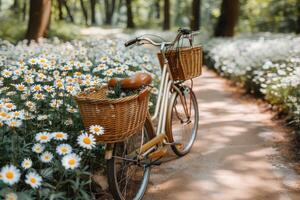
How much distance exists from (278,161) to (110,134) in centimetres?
281

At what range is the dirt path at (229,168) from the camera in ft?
13.7

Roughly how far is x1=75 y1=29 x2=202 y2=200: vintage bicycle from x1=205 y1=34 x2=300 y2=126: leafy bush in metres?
1.79

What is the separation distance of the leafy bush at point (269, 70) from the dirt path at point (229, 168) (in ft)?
1.64

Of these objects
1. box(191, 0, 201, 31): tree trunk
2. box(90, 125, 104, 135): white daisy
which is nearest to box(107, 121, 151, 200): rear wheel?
box(90, 125, 104, 135): white daisy

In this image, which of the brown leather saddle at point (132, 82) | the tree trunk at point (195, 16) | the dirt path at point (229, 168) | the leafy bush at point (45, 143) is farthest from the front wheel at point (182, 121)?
the tree trunk at point (195, 16)

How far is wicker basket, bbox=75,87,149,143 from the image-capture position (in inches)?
115

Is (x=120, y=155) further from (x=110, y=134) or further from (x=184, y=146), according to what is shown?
(x=184, y=146)

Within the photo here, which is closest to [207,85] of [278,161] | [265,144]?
[265,144]

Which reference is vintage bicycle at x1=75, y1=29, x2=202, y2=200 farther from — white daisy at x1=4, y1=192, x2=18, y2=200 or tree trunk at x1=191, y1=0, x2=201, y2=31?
tree trunk at x1=191, y1=0, x2=201, y2=31

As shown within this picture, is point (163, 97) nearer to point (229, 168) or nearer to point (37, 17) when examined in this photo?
point (229, 168)

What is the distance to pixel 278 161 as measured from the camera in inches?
199

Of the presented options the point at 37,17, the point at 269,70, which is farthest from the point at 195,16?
the point at 269,70

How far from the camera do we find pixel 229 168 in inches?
190

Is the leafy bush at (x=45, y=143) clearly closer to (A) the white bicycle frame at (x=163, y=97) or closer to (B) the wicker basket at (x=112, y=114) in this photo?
(B) the wicker basket at (x=112, y=114)
